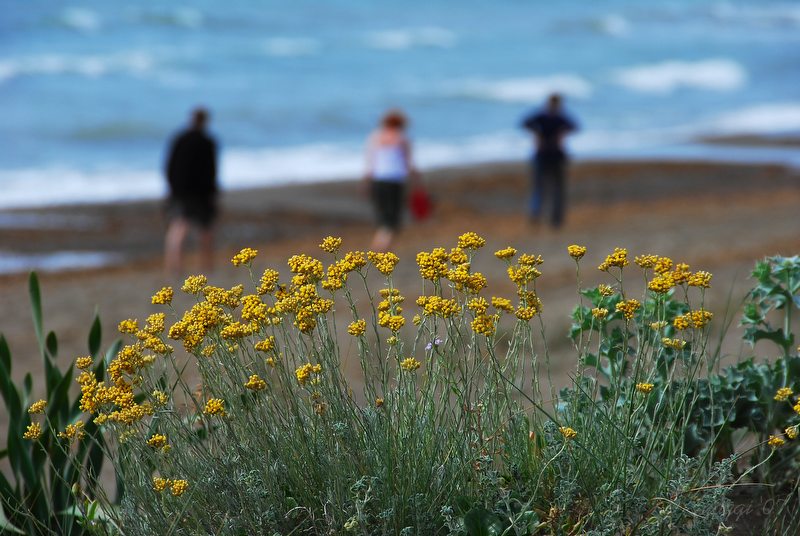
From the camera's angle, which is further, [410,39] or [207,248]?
[410,39]

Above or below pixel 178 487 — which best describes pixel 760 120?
above

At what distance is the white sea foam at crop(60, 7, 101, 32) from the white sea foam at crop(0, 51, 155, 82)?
18.7 ft

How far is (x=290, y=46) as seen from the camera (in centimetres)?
4359

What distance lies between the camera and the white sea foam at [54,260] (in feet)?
45.8

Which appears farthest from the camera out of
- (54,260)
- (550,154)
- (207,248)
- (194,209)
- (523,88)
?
(523,88)

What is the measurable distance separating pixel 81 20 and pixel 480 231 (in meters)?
33.9

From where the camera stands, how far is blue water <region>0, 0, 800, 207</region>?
80.2 ft

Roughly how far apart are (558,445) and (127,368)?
1090 millimetres

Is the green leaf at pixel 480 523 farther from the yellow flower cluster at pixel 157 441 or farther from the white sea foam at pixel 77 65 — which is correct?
the white sea foam at pixel 77 65

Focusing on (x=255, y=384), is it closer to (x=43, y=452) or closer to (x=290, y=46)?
(x=43, y=452)

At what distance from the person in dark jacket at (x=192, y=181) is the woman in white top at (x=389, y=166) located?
6.10 ft

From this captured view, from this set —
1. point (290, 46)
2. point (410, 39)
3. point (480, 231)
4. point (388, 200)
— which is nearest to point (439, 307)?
point (388, 200)

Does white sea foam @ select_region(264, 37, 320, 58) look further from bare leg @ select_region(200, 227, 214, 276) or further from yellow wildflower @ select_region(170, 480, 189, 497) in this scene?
yellow wildflower @ select_region(170, 480, 189, 497)

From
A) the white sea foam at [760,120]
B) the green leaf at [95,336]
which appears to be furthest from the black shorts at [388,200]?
the white sea foam at [760,120]
